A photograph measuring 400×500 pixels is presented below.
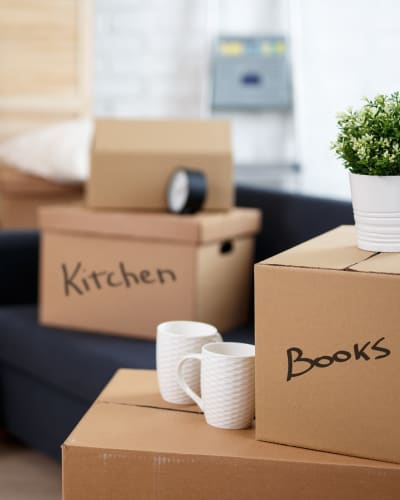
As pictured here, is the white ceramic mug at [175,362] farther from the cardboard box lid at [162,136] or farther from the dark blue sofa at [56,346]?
the cardboard box lid at [162,136]

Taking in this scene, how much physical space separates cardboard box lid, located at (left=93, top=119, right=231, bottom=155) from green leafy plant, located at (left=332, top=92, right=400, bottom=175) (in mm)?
1009

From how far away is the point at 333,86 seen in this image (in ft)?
9.29

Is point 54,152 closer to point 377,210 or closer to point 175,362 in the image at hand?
point 175,362

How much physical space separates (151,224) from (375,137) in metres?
0.97

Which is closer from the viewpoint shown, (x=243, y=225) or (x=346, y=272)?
(x=346, y=272)

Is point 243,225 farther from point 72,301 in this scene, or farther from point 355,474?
point 355,474

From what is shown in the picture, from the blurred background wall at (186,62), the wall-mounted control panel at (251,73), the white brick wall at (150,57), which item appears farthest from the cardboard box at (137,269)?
the white brick wall at (150,57)

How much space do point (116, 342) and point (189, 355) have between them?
2.58 ft

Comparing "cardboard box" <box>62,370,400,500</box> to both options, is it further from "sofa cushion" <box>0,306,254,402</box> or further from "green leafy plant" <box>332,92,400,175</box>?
"sofa cushion" <box>0,306,254,402</box>

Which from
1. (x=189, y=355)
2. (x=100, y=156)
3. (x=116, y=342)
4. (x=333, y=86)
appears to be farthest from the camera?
(x=333, y=86)

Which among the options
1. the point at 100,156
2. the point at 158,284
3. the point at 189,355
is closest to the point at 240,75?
the point at 100,156

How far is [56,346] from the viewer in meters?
2.03

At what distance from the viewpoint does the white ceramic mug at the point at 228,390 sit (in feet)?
3.90

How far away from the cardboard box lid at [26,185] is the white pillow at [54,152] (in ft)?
0.07
